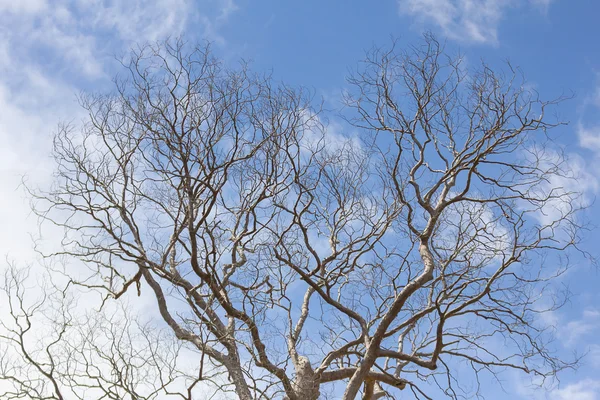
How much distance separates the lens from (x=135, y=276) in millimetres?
10281

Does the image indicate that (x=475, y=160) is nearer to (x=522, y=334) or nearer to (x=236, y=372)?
(x=522, y=334)

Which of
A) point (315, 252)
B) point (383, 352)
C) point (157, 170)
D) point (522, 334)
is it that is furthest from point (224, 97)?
point (522, 334)

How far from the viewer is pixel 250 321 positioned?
9484 mm

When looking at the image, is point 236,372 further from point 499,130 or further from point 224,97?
point 499,130

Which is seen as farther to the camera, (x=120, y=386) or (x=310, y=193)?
(x=310, y=193)

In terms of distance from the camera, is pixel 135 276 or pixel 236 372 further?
pixel 135 276

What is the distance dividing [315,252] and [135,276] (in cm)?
283

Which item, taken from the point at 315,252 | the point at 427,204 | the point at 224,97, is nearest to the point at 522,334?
the point at 427,204

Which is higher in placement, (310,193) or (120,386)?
(310,193)

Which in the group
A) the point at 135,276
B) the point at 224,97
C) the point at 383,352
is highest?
the point at 224,97

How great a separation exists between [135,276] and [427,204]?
4592 millimetres

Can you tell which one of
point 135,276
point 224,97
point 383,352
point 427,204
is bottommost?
point 383,352

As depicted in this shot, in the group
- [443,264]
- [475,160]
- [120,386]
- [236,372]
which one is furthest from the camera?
[443,264]

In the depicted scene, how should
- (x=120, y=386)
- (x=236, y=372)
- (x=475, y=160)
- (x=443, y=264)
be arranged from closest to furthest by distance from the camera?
1. (x=120, y=386)
2. (x=236, y=372)
3. (x=475, y=160)
4. (x=443, y=264)
